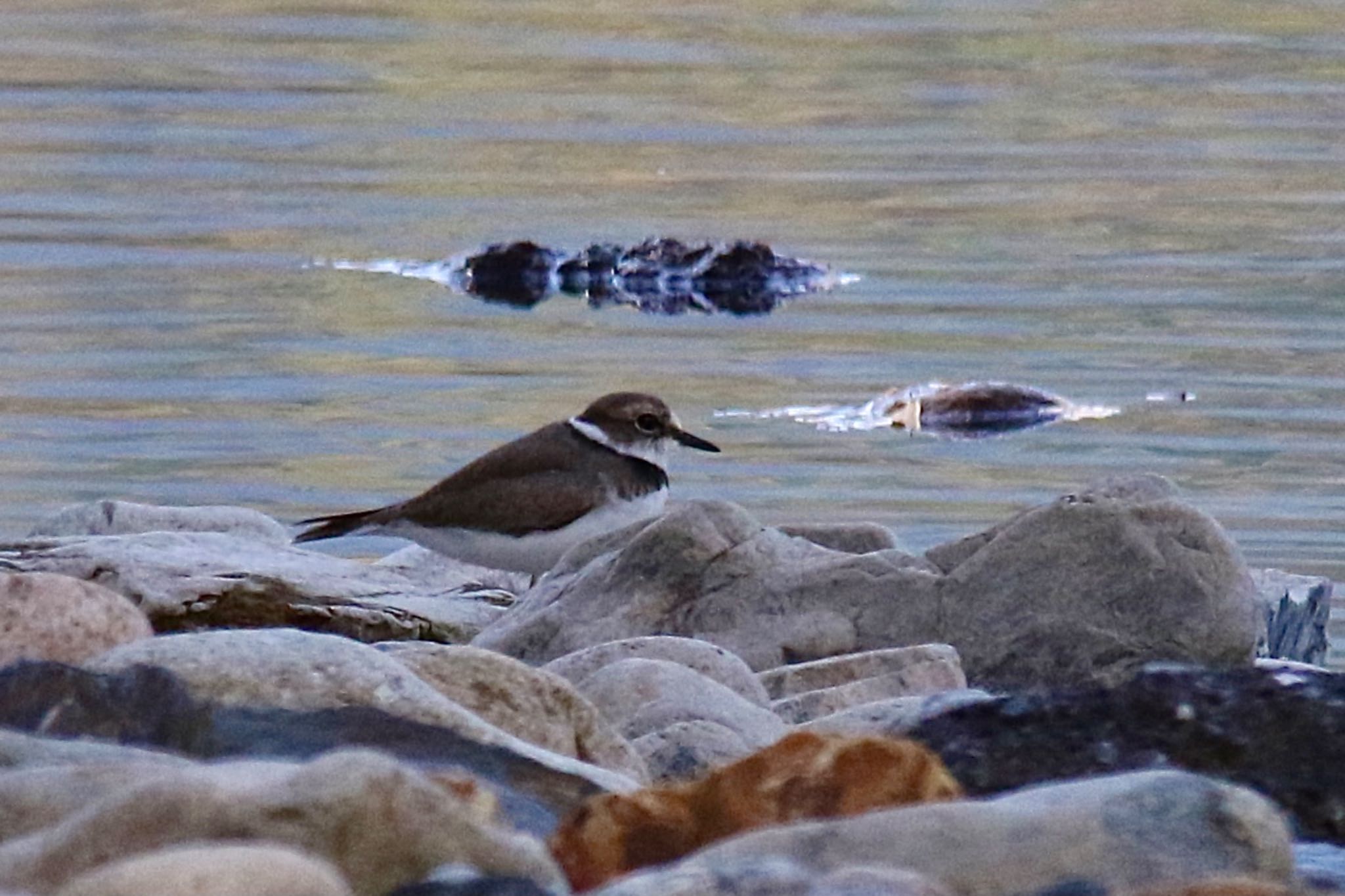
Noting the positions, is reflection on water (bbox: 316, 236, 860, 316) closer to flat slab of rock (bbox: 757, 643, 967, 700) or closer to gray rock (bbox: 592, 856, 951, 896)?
flat slab of rock (bbox: 757, 643, 967, 700)

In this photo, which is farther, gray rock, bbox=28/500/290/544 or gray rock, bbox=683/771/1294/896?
gray rock, bbox=28/500/290/544

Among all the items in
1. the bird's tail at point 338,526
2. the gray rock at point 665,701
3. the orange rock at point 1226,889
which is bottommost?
the bird's tail at point 338,526

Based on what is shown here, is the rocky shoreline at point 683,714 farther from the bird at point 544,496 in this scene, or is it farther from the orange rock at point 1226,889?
the bird at point 544,496

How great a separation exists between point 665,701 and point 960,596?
156 cm

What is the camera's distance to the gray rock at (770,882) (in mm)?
3727

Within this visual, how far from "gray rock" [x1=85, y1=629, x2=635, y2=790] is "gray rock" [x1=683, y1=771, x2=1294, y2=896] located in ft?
3.25

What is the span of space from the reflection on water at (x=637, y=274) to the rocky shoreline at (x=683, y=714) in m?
5.48

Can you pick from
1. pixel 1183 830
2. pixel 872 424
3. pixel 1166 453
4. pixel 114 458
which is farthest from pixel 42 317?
pixel 1183 830

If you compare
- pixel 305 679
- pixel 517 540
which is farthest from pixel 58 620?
pixel 517 540

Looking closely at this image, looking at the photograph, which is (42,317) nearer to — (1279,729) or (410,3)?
(1279,729)

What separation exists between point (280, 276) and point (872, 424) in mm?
4234

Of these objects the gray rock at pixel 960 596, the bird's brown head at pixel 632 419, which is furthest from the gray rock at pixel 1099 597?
the bird's brown head at pixel 632 419

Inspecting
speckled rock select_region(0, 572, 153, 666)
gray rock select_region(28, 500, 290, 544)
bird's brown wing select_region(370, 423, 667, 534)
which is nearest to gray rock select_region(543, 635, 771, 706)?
speckled rock select_region(0, 572, 153, 666)

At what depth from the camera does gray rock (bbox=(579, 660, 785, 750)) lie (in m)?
6.11
